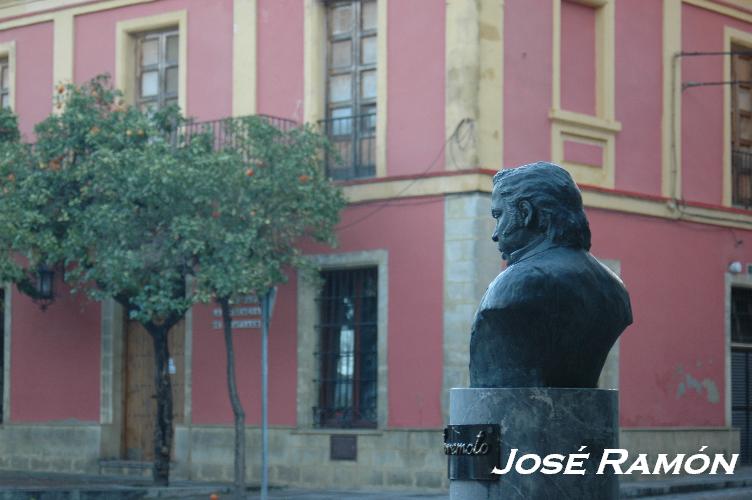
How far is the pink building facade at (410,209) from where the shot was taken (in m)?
18.2

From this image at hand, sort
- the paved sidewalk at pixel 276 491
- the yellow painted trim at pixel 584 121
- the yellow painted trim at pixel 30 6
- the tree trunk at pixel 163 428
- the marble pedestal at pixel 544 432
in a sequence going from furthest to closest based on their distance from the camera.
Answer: the yellow painted trim at pixel 30 6
the yellow painted trim at pixel 584 121
the tree trunk at pixel 163 428
the paved sidewalk at pixel 276 491
the marble pedestal at pixel 544 432

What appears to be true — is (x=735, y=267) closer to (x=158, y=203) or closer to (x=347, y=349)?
(x=347, y=349)

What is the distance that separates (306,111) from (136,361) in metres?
4.40

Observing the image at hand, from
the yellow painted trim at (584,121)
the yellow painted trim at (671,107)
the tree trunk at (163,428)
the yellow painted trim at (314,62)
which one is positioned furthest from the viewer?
the yellow painted trim at (671,107)

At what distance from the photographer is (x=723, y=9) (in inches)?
847

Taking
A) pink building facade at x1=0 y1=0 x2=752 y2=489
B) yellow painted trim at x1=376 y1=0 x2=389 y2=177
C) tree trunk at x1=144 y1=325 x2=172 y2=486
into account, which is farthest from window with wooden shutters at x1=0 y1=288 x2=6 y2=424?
yellow painted trim at x1=376 y1=0 x2=389 y2=177

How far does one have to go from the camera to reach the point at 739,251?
21.4 meters

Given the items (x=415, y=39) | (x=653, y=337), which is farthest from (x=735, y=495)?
(x=415, y=39)

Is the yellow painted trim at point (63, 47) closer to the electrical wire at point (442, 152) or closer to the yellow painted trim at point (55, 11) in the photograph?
the yellow painted trim at point (55, 11)

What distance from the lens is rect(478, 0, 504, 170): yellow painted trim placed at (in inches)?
707

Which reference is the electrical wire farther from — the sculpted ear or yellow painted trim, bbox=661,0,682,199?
the sculpted ear

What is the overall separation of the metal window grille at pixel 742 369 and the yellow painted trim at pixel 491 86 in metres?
5.04

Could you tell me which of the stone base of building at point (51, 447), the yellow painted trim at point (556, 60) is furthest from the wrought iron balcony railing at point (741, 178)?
the stone base of building at point (51, 447)

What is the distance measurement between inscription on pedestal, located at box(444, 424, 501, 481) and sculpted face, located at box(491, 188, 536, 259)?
81 cm
